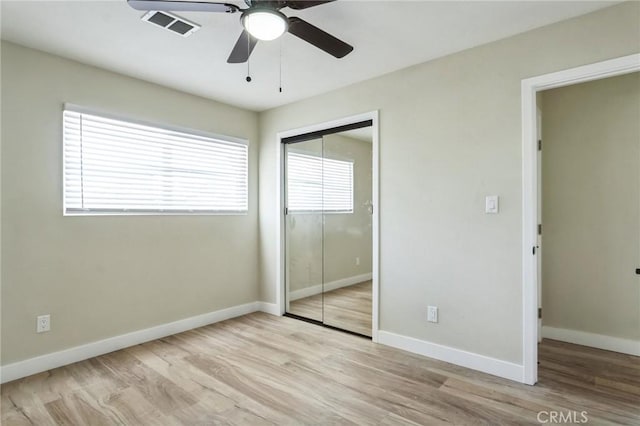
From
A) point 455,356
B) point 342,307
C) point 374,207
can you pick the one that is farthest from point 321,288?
point 455,356

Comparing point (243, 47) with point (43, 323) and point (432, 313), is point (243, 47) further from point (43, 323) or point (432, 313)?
point (43, 323)

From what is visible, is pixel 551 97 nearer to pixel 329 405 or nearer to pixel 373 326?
pixel 373 326

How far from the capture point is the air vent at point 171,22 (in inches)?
86.4

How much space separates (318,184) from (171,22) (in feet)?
7.50

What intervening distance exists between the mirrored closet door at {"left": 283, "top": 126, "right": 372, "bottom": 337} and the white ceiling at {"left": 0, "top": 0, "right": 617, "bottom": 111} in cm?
86

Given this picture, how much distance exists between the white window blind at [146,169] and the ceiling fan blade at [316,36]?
2128 millimetres

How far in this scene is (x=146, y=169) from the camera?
11.1ft

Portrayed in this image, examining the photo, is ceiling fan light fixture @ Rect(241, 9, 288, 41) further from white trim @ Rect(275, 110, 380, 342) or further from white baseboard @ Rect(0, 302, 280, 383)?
white baseboard @ Rect(0, 302, 280, 383)

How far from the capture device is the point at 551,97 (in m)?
3.39

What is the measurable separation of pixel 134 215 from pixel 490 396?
333cm

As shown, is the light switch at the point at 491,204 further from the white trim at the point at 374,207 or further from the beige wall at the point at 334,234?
the beige wall at the point at 334,234

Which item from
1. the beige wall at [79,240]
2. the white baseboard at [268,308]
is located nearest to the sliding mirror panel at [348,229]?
the white baseboard at [268,308]

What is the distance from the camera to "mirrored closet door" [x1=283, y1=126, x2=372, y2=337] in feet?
12.2

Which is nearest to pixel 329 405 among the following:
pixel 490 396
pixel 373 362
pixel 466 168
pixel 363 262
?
pixel 373 362
